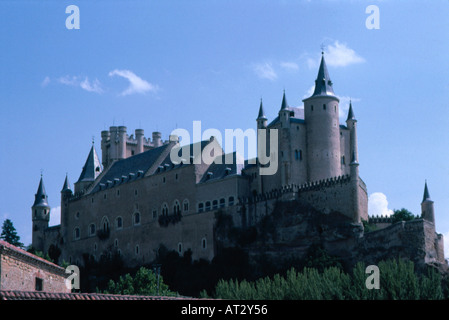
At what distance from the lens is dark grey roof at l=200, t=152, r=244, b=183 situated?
8656 cm

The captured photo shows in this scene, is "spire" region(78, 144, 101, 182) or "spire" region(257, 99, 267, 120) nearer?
"spire" region(257, 99, 267, 120)

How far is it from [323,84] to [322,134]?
595cm

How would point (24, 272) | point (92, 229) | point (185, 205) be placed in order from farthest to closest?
point (92, 229) < point (185, 205) < point (24, 272)

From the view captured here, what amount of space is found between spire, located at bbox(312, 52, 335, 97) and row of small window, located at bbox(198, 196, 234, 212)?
49.8 feet

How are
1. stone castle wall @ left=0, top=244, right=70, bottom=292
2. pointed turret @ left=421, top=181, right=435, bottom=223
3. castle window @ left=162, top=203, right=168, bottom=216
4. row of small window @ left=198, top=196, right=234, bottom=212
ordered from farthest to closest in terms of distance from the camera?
1. castle window @ left=162, top=203, right=168, bottom=216
2. row of small window @ left=198, top=196, right=234, bottom=212
3. pointed turret @ left=421, top=181, right=435, bottom=223
4. stone castle wall @ left=0, top=244, right=70, bottom=292

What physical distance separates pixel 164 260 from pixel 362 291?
41276 millimetres

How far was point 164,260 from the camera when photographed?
90250 millimetres

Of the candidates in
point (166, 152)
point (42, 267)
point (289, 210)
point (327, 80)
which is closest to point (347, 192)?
point (289, 210)

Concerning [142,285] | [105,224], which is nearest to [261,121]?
[142,285]

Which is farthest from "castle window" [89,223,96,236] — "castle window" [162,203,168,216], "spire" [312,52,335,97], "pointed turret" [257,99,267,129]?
"spire" [312,52,335,97]

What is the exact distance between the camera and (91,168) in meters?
115

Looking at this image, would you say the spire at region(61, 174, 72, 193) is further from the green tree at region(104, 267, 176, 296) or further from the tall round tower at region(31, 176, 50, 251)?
the green tree at region(104, 267, 176, 296)

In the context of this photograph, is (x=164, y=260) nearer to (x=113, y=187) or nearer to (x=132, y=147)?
(x=113, y=187)

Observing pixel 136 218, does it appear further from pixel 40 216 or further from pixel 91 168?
pixel 40 216
